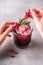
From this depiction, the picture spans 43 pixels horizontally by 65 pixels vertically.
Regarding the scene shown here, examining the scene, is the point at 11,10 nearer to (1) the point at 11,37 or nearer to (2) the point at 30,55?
(1) the point at 11,37

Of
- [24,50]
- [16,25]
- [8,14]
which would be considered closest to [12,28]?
[16,25]

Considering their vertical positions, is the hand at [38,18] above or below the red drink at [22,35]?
above

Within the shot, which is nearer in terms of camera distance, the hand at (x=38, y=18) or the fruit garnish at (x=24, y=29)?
the hand at (x=38, y=18)

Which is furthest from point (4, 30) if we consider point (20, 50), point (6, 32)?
point (20, 50)

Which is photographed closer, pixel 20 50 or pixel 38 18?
pixel 38 18

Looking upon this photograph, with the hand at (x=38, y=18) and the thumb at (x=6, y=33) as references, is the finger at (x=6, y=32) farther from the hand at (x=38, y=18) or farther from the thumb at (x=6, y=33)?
the hand at (x=38, y=18)

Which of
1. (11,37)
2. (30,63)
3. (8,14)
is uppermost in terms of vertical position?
(8,14)

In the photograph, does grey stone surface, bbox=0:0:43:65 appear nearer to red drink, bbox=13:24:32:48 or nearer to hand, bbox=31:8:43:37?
red drink, bbox=13:24:32:48

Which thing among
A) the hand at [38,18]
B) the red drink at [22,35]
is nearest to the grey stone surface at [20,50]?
the red drink at [22,35]

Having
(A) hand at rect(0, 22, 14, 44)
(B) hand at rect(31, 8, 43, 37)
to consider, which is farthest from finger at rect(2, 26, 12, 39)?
(B) hand at rect(31, 8, 43, 37)

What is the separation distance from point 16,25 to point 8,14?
0.29 meters

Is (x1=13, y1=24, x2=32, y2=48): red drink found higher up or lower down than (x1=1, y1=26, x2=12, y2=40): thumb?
lower down

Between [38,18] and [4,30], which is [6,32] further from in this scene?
[38,18]

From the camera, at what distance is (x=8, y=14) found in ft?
3.87
